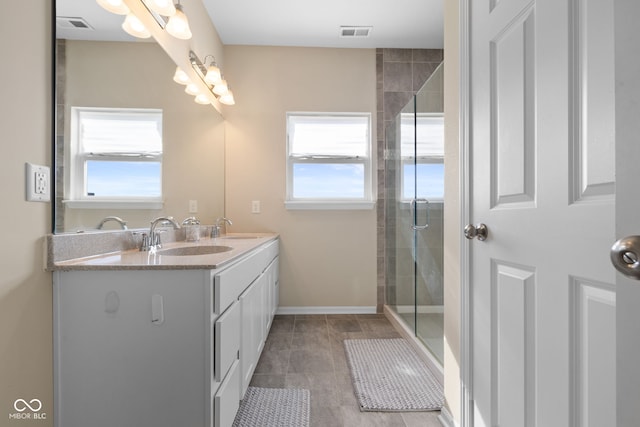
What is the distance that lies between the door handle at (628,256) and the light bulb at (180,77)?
2.25 meters

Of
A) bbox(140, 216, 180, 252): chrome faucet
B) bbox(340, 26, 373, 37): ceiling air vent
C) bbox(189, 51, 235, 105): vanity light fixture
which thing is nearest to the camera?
bbox(140, 216, 180, 252): chrome faucet

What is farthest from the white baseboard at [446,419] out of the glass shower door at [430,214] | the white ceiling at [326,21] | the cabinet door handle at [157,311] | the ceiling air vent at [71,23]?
the white ceiling at [326,21]

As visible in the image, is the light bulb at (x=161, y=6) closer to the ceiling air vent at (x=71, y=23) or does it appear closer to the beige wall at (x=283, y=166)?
the ceiling air vent at (x=71, y=23)

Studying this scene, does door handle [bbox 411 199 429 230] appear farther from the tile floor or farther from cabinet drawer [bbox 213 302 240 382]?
cabinet drawer [bbox 213 302 240 382]

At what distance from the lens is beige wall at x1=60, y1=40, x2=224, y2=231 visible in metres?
1.21

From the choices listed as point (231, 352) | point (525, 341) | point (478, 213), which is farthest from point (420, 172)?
point (231, 352)

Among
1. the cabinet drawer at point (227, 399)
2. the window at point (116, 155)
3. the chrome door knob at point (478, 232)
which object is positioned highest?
the window at point (116, 155)

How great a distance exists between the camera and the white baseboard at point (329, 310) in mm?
2924

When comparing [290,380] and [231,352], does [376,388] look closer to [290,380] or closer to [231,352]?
[290,380]

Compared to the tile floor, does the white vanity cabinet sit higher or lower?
higher

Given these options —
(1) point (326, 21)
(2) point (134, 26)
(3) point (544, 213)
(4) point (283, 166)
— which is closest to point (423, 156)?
(4) point (283, 166)

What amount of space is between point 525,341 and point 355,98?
104 inches

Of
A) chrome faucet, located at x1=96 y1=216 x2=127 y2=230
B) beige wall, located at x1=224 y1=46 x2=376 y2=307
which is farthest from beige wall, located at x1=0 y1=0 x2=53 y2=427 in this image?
beige wall, located at x1=224 y1=46 x2=376 y2=307

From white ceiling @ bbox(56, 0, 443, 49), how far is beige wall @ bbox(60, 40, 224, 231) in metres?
0.70
